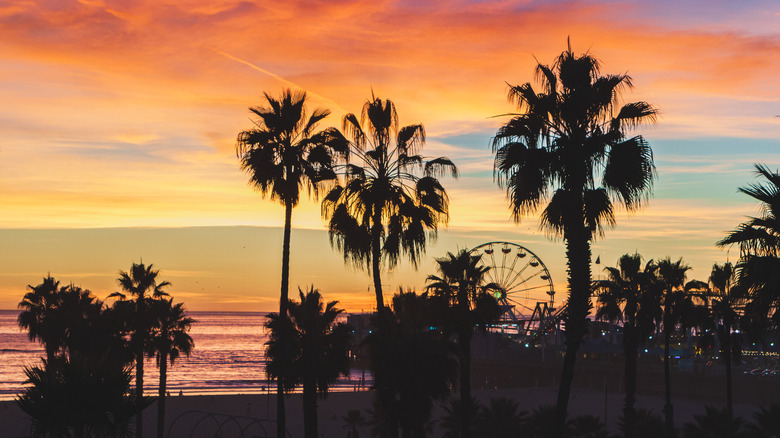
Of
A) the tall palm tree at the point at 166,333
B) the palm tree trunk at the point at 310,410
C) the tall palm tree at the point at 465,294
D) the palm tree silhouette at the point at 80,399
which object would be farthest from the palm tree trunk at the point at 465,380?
the tall palm tree at the point at 166,333

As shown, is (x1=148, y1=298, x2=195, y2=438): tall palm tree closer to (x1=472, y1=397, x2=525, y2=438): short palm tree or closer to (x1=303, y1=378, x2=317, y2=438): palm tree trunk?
(x1=303, y1=378, x2=317, y2=438): palm tree trunk

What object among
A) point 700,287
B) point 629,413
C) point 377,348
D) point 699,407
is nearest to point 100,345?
point 377,348

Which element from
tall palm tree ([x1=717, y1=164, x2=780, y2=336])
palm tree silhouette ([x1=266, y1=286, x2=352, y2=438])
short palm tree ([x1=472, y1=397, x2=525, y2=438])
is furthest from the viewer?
short palm tree ([x1=472, y1=397, x2=525, y2=438])

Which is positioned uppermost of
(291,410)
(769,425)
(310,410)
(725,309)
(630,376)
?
(725,309)

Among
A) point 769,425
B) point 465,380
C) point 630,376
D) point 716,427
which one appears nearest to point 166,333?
point 465,380

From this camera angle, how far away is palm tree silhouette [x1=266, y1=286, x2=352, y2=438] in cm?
3603

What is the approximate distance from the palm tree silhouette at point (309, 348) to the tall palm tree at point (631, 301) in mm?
14609

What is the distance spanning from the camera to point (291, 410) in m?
83.4

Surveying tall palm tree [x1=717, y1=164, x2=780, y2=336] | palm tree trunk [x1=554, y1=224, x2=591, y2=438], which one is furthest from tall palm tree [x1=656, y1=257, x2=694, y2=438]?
tall palm tree [x1=717, y1=164, x2=780, y2=336]

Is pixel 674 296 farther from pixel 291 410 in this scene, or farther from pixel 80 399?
pixel 291 410

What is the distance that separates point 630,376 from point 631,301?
4.35 meters

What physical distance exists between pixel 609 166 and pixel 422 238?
10178mm

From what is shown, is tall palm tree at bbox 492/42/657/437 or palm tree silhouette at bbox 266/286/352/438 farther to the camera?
palm tree silhouette at bbox 266/286/352/438

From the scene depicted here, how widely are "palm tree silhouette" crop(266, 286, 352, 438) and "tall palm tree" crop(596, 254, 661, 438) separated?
1461 centimetres
